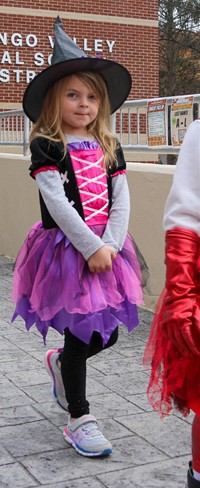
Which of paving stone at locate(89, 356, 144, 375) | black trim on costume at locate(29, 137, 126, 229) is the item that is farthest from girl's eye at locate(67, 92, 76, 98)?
paving stone at locate(89, 356, 144, 375)

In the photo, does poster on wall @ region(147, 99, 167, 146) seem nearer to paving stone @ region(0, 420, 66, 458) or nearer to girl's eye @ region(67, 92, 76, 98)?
girl's eye @ region(67, 92, 76, 98)

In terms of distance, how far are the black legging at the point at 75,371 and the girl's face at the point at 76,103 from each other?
0.95 m

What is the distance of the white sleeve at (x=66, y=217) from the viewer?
3.37m

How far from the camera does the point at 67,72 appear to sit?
11.6 feet

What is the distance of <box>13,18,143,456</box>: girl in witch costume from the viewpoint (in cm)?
341

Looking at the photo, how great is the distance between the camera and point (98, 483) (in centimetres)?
313

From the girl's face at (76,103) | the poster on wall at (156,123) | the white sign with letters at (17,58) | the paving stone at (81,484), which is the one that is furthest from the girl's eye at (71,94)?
the white sign with letters at (17,58)

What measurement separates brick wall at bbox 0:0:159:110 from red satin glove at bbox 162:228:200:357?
14419 millimetres

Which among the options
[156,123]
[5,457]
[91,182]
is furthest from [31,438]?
[156,123]

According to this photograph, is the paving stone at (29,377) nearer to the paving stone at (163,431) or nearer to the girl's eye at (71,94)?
the paving stone at (163,431)

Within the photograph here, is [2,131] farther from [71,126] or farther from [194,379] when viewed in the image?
[194,379]

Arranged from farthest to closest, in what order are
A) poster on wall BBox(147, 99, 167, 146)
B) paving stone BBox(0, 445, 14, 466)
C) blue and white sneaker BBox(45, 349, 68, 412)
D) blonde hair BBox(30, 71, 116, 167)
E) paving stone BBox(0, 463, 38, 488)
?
poster on wall BBox(147, 99, 167, 146), blue and white sneaker BBox(45, 349, 68, 412), blonde hair BBox(30, 71, 116, 167), paving stone BBox(0, 445, 14, 466), paving stone BBox(0, 463, 38, 488)

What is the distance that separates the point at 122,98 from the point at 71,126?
36 cm

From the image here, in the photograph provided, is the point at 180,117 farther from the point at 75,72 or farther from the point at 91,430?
the point at 91,430
